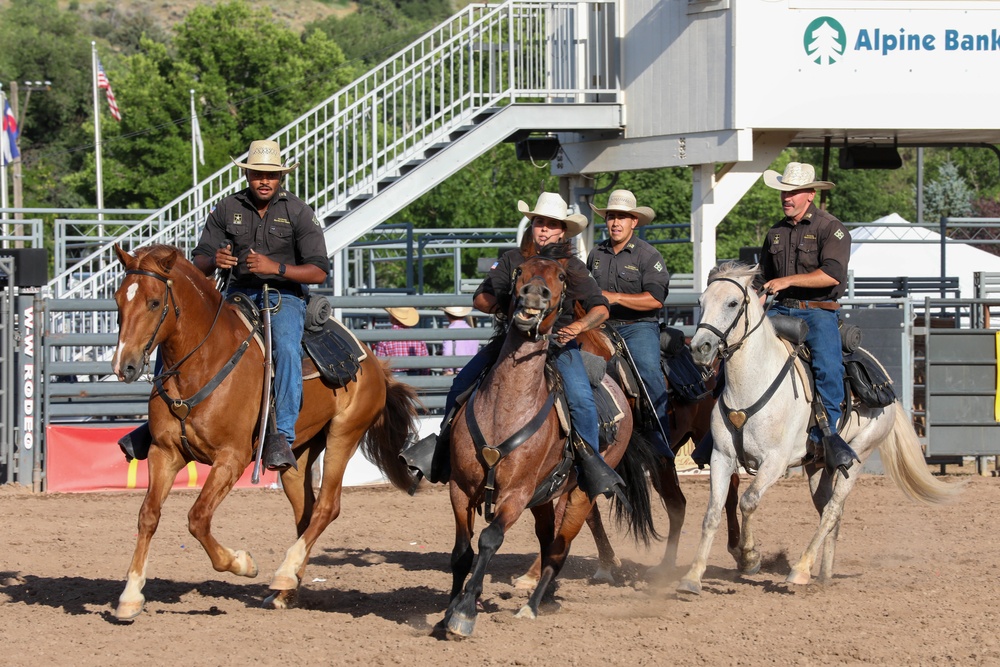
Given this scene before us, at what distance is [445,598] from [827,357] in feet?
9.32

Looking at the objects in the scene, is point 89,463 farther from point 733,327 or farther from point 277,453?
point 733,327

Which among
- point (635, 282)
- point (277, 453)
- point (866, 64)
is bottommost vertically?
point (277, 453)

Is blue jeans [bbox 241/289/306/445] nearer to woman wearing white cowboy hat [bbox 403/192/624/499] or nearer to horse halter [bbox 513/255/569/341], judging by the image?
woman wearing white cowboy hat [bbox 403/192/624/499]

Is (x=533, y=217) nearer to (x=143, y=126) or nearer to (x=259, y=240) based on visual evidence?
(x=259, y=240)

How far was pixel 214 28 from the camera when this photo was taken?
57.7 meters

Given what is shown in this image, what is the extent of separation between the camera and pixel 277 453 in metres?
7.15

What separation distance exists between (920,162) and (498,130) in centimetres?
1931

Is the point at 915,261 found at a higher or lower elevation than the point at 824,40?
lower

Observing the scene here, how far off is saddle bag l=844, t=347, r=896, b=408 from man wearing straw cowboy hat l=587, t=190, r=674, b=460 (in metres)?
1.23

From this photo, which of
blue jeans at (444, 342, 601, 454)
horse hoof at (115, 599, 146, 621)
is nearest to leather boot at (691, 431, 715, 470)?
blue jeans at (444, 342, 601, 454)

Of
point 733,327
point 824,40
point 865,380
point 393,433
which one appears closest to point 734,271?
point 733,327

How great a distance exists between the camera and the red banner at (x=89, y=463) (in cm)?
1201

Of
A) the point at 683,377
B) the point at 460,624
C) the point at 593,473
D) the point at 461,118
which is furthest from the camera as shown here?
the point at 461,118

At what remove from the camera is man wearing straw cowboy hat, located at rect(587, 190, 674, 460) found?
26.9 ft
